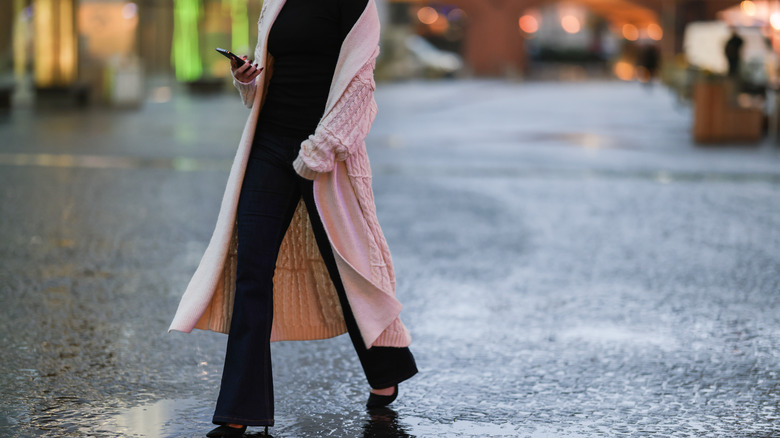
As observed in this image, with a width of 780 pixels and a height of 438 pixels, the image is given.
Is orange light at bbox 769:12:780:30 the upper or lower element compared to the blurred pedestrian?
upper

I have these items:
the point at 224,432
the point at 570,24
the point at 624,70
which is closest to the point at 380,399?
the point at 224,432

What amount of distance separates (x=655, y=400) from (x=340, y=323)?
131 centimetres

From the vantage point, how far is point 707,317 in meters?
5.91

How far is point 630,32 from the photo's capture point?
7000 cm

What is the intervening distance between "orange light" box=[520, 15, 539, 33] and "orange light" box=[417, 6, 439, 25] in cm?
520

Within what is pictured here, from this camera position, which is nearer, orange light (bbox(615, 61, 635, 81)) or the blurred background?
the blurred background

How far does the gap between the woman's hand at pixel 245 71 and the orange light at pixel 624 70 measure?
57.9m

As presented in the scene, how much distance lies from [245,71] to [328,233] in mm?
607

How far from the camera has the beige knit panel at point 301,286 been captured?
158 inches

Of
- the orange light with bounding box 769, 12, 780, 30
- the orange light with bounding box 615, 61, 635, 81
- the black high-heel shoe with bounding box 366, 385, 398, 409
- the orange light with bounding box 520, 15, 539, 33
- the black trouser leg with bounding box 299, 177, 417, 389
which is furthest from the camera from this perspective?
the orange light with bounding box 615, 61, 635, 81

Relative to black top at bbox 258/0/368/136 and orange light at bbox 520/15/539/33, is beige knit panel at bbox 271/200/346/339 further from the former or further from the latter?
orange light at bbox 520/15/539/33

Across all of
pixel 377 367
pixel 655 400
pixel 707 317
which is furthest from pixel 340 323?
pixel 707 317

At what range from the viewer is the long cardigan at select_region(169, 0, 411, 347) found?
3746mm

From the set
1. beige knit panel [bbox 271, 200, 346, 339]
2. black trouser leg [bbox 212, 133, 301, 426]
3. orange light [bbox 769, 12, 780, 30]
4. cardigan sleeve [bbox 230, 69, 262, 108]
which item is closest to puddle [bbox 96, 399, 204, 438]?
black trouser leg [bbox 212, 133, 301, 426]
